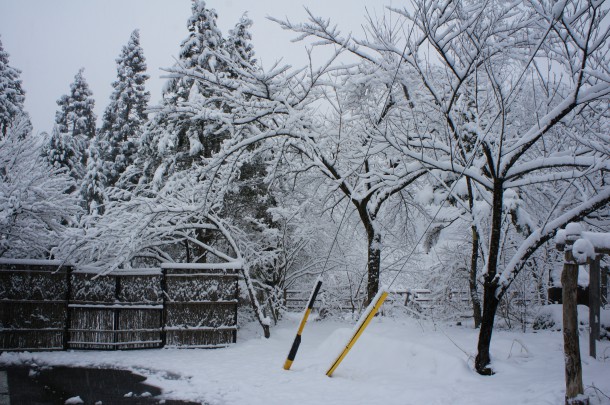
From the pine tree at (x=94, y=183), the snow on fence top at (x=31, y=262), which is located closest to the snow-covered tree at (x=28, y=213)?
the snow on fence top at (x=31, y=262)

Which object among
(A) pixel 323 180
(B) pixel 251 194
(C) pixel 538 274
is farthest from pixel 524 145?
(B) pixel 251 194

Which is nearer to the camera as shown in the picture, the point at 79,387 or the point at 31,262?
the point at 79,387

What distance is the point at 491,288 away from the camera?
5.79 metres

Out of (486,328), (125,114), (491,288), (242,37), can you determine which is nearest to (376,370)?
(486,328)

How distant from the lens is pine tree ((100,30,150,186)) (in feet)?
79.5

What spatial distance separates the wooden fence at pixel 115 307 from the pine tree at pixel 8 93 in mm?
17525

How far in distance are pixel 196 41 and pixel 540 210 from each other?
1271cm

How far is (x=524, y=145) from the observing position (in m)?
5.55

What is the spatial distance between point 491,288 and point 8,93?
28.3 m

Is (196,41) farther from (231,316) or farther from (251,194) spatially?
(231,316)

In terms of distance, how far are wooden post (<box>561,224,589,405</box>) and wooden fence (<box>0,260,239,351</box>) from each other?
6.87m

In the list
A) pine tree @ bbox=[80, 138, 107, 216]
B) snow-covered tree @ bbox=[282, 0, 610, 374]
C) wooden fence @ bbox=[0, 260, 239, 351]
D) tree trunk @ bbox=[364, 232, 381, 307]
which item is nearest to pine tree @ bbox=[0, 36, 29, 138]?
pine tree @ bbox=[80, 138, 107, 216]

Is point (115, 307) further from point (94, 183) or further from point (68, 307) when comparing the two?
point (94, 183)

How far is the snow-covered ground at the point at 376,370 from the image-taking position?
17.3 ft
